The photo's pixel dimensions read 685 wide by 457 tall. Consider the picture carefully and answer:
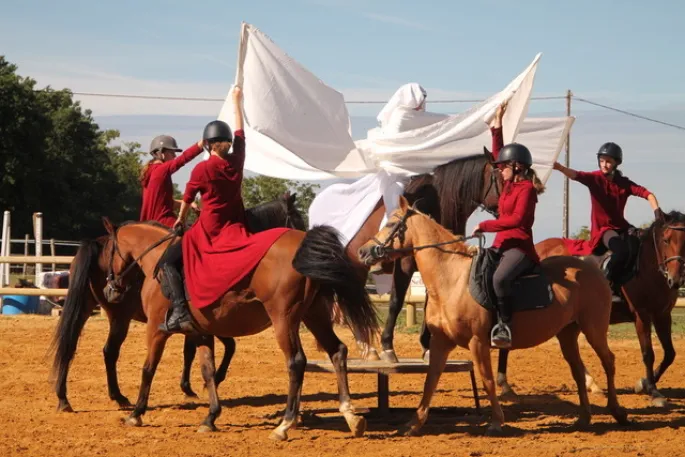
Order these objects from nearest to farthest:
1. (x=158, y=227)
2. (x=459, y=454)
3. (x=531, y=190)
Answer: (x=459, y=454) → (x=531, y=190) → (x=158, y=227)

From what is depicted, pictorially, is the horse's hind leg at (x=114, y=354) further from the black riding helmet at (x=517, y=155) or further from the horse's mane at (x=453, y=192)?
the black riding helmet at (x=517, y=155)

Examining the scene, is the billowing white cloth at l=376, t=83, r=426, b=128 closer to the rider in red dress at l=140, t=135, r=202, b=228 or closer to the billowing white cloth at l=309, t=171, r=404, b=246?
the billowing white cloth at l=309, t=171, r=404, b=246

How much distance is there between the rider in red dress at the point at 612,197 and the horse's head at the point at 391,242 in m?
2.95

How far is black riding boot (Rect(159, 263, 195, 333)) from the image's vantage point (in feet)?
29.5

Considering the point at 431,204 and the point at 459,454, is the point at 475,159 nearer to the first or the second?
the point at 431,204

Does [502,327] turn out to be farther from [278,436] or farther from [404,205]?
[278,436]

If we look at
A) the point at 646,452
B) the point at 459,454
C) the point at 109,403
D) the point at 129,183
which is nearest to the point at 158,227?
the point at 109,403

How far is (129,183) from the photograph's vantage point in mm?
67812

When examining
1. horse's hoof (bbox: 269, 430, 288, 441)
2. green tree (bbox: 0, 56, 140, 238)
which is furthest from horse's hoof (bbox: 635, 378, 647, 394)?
green tree (bbox: 0, 56, 140, 238)

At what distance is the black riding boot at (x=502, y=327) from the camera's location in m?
8.55

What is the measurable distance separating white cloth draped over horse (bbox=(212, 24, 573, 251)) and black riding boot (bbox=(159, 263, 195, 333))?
201 centimetres

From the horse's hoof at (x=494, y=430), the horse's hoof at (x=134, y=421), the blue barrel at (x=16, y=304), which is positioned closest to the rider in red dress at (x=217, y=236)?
the horse's hoof at (x=134, y=421)

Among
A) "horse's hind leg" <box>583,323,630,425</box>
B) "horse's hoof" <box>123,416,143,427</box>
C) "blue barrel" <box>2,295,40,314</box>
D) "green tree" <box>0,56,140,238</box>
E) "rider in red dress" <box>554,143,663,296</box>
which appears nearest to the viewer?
"horse's hind leg" <box>583,323,630,425</box>

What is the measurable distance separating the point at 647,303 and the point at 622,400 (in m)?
1.14
